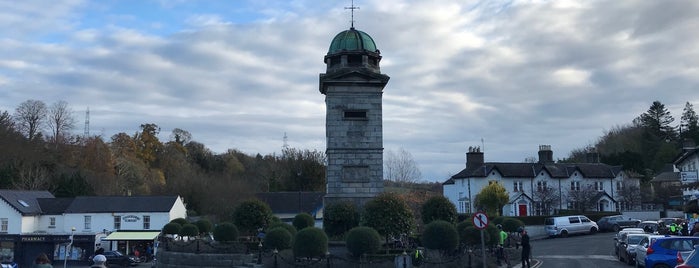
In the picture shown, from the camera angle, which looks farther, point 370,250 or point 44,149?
point 44,149

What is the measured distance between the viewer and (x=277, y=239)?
95.7 ft

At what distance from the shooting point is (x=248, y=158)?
353ft

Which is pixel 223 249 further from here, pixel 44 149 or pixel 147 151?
pixel 147 151

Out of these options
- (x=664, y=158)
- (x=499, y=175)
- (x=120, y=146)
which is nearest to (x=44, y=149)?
(x=120, y=146)

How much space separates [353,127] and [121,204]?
101 feet

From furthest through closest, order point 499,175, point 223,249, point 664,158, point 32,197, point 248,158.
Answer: point 248,158
point 664,158
point 499,175
point 32,197
point 223,249

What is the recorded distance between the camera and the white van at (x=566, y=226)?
51.0m

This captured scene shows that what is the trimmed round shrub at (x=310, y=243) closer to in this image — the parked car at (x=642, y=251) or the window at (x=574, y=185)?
the parked car at (x=642, y=251)

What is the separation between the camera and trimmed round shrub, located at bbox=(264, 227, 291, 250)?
2916cm

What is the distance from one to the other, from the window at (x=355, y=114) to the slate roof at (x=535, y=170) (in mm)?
36138

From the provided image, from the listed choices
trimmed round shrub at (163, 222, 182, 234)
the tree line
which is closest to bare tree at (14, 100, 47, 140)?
the tree line

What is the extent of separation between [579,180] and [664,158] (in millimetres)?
30876

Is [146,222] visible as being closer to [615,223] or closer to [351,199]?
[351,199]

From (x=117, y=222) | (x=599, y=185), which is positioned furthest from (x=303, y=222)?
(x=599, y=185)
